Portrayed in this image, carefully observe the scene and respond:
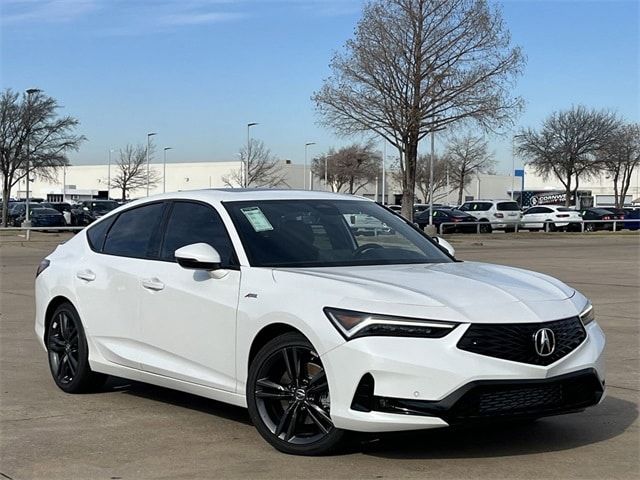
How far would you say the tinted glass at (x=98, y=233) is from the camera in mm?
7293

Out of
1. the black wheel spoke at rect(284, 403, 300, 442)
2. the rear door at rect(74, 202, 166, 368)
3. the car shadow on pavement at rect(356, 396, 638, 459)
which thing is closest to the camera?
the black wheel spoke at rect(284, 403, 300, 442)

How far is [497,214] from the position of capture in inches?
1945

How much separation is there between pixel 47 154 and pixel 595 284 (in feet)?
127

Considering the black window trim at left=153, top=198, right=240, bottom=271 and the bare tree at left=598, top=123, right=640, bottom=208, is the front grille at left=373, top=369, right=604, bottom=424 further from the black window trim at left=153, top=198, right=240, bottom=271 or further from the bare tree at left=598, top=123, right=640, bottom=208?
the bare tree at left=598, top=123, right=640, bottom=208

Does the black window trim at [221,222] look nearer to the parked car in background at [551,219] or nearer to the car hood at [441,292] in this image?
the car hood at [441,292]

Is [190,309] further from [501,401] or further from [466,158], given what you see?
[466,158]

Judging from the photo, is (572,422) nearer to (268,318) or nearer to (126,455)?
(268,318)

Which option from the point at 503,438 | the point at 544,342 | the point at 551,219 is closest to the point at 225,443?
the point at 503,438

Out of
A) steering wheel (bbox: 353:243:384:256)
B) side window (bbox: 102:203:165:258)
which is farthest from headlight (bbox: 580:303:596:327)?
side window (bbox: 102:203:165:258)

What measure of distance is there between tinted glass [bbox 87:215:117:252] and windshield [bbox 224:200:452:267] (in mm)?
1453

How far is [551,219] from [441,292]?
47056mm

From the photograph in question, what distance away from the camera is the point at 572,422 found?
6254 mm

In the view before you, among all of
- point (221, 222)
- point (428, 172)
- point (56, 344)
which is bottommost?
point (56, 344)

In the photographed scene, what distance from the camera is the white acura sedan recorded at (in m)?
4.86
